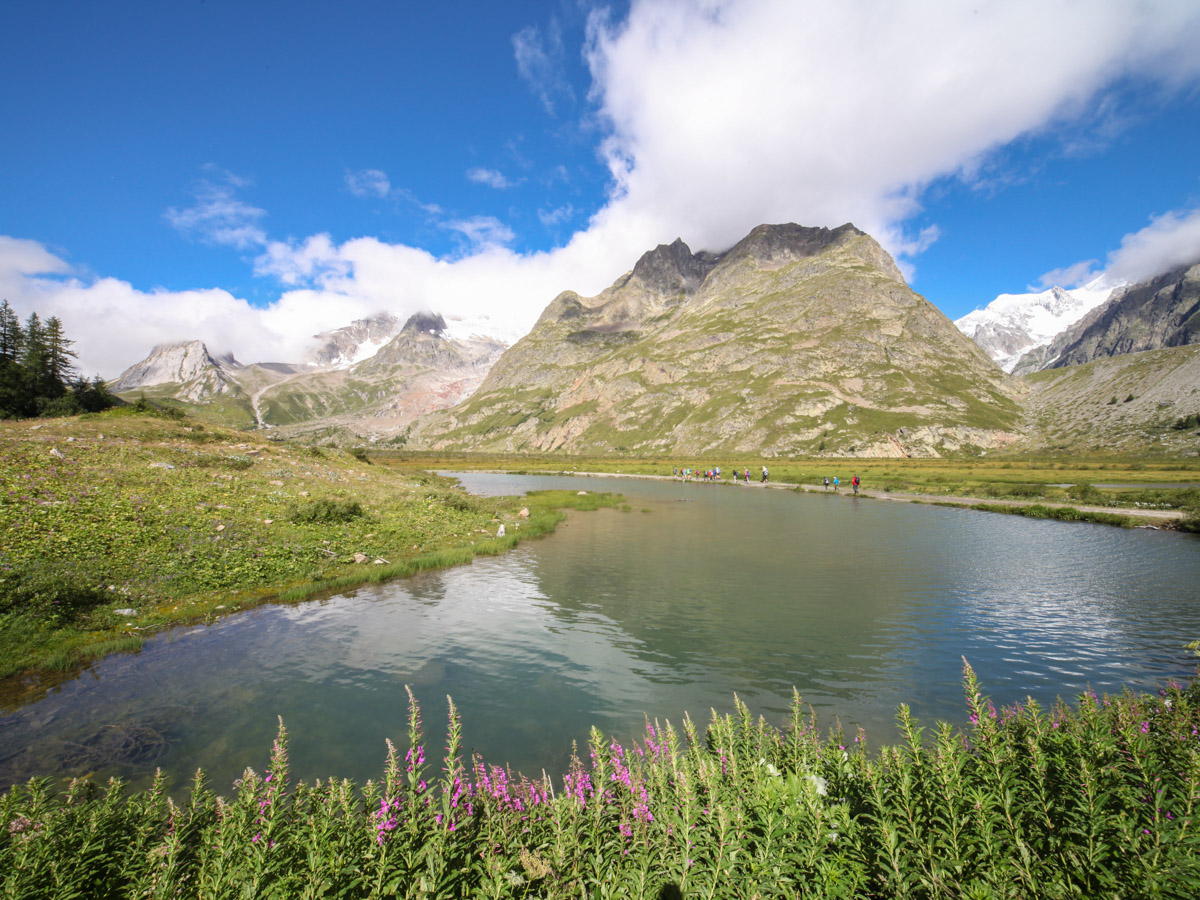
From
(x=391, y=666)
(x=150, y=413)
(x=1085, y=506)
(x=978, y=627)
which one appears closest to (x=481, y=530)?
(x=391, y=666)

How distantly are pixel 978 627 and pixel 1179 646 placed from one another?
6253mm

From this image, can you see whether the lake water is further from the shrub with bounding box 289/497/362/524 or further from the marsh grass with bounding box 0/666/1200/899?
the shrub with bounding box 289/497/362/524

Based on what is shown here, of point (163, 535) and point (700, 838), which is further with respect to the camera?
point (163, 535)

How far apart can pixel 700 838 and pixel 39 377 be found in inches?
3413

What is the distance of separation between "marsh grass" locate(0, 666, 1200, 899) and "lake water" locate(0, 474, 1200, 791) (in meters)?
6.49

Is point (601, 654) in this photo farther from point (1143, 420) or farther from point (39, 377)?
point (1143, 420)

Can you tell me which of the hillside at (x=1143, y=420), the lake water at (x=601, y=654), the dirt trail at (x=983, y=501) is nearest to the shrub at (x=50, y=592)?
the lake water at (x=601, y=654)

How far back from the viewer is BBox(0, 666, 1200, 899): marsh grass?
4844mm

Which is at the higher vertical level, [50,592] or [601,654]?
[50,592]

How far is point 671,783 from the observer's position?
761 centimetres

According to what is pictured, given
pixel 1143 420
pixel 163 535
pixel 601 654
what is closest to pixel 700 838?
pixel 601 654

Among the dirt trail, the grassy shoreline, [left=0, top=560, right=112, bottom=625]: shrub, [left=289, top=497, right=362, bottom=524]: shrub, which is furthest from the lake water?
the dirt trail

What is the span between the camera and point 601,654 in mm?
18922

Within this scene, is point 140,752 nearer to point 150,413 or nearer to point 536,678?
point 536,678
